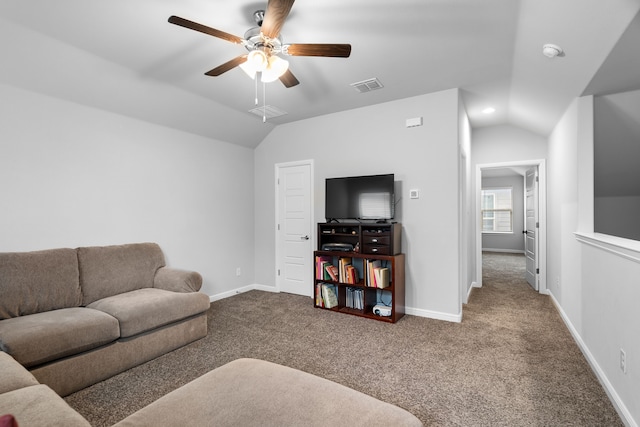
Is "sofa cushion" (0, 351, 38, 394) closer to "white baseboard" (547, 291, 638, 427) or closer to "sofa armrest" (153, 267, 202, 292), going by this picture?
"sofa armrest" (153, 267, 202, 292)

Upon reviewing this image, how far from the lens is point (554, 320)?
143 inches

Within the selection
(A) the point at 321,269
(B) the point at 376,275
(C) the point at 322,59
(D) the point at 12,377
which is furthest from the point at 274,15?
(A) the point at 321,269

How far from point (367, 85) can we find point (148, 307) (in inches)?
123

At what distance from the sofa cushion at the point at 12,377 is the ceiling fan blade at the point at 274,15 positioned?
227 cm

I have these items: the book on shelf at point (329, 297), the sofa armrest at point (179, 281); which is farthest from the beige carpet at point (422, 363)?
the sofa armrest at point (179, 281)

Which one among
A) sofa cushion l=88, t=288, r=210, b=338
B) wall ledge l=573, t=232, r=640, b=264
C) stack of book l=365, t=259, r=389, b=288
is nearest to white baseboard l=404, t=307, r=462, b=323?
stack of book l=365, t=259, r=389, b=288

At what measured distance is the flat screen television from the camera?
3803 millimetres

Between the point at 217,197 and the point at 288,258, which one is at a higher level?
the point at 217,197

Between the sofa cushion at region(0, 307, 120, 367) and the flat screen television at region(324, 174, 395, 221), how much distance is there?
8.93 feet

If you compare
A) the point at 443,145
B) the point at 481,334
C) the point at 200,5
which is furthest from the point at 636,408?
Answer: the point at 200,5

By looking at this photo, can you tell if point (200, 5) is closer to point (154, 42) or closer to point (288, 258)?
point (154, 42)

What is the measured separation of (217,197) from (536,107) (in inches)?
175

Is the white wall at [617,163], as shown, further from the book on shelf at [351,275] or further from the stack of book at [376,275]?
the book on shelf at [351,275]

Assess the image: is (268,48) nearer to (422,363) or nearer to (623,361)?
(422,363)
